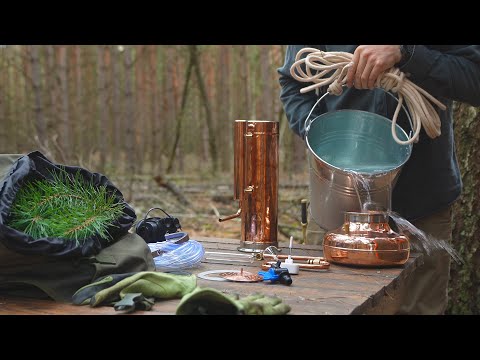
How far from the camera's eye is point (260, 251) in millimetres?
2195

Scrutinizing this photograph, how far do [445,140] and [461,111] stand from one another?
2.76 ft

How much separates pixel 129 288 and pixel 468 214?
7.82 ft

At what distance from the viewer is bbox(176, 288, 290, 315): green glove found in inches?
52.9

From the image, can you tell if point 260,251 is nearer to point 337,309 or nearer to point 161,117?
point 337,309

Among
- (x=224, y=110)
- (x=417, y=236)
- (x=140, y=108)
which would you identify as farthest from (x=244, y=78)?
(x=417, y=236)

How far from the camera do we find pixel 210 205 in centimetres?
642

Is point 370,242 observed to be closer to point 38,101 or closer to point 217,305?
point 217,305

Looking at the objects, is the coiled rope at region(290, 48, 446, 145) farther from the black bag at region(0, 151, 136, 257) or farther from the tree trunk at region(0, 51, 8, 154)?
the tree trunk at region(0, 51, 8, 154)

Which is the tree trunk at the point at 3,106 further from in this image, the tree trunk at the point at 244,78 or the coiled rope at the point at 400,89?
the coiled rope at the point at 400,89

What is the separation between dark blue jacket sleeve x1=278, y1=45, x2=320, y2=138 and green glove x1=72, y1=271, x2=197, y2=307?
47.8 inches

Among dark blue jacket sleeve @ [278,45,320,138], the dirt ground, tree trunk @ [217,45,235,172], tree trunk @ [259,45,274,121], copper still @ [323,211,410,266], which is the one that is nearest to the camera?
copper still @ [323,211,410,266]

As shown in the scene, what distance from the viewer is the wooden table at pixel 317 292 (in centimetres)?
147

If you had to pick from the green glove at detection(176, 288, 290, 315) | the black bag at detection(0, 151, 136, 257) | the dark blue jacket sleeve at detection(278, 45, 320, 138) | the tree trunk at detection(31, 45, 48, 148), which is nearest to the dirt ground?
the tree trunk at detection(31, 45, 48, 148)

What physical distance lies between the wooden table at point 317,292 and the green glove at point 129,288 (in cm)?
2
